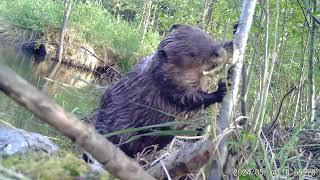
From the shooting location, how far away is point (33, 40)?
11.9m

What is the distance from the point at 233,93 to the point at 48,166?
38.6 inches

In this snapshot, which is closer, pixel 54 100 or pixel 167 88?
pixel 167 88

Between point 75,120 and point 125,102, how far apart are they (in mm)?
2130

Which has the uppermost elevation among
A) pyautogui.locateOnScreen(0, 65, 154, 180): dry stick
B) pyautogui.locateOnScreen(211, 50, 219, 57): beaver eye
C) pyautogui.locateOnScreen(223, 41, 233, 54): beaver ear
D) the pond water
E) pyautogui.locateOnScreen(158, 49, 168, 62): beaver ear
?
pyautogui.locateOnScreen(223, 41, 233, 54): beaver ear

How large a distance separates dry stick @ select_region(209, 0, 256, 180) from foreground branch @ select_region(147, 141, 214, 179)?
0.04m

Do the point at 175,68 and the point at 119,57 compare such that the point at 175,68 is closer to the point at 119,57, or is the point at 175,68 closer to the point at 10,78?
the point at 10,78

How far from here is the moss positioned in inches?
47.1

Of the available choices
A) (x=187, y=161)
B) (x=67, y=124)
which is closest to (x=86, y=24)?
(x=187, y=161)

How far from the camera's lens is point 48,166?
126 cm

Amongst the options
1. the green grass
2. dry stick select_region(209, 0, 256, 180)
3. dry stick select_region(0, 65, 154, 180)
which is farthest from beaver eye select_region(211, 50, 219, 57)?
the green grass

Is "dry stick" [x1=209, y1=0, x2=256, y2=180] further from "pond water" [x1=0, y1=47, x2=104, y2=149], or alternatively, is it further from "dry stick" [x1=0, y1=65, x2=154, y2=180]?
"pond water" [x1=0, y1=47, x2=104, y2=149]

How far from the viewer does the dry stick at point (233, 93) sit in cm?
178

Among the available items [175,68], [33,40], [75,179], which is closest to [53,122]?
[75,179]

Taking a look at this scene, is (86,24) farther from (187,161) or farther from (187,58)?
(187,161)
